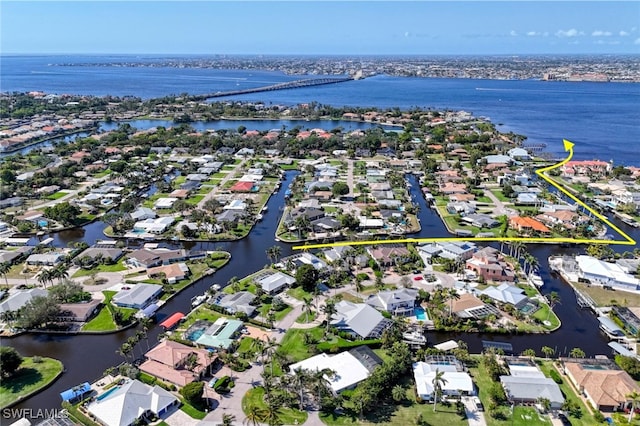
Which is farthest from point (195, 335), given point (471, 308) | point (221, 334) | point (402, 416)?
point (471, 308)

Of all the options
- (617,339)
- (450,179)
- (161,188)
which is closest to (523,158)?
(450,179)

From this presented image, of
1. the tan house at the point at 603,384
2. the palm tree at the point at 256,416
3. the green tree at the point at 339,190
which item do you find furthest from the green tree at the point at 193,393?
the green tree at the point at 339,190

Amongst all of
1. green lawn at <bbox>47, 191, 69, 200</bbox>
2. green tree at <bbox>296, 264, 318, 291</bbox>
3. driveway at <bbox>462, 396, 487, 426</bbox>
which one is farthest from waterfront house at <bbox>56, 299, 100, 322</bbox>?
green lawn at <bbox>47, 191, 69, 200</bbox>

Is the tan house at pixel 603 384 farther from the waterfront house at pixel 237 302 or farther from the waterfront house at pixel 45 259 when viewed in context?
the waterfront house at pixel 45 259

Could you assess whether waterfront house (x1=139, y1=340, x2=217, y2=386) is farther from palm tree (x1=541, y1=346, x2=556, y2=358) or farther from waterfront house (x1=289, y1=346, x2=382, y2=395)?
palm tree (x1=541, y1=346, x2=556, y2=358)

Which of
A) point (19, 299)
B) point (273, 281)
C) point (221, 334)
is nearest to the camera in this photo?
point (221, 334)

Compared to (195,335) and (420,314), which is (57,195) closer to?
(195,335)
